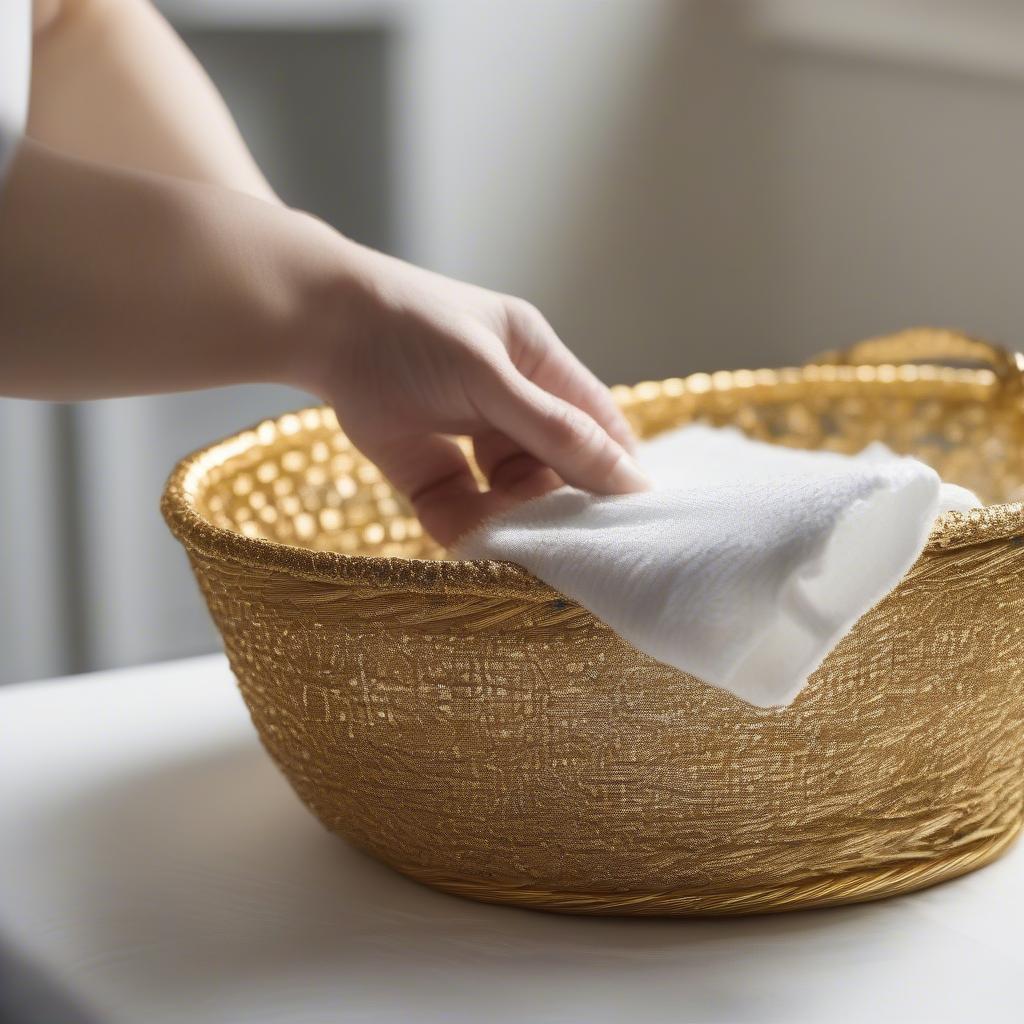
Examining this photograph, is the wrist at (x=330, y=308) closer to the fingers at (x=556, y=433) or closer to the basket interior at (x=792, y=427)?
the fingers at (x=556, y=433)

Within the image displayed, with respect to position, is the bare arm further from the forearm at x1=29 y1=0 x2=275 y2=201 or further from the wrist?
the forearm at x1=29 y1=0 x2=275 y2=201

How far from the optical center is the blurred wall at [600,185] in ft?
3.49

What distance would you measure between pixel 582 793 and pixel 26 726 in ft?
0.85

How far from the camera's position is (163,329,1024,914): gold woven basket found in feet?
1.01

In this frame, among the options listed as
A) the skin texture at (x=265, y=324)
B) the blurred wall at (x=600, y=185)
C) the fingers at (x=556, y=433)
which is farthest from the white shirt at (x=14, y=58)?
the blurred wall at (x=600, y=185)

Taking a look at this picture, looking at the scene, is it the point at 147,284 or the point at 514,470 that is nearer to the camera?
the point at 147,284

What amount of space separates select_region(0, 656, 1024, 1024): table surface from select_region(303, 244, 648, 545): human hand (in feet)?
0.39

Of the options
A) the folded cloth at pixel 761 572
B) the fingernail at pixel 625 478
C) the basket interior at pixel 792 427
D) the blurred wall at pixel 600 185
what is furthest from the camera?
the blurred wall at pixel 600 185

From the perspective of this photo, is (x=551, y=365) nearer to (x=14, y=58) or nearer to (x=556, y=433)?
(x=556, y=433)

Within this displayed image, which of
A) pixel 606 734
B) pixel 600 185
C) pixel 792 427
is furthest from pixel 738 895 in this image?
pixel 600 185

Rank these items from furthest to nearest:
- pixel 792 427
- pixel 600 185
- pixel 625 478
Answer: pixel 600 185, pixel 792 427, pixel 625 478

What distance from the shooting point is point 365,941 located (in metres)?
0.34

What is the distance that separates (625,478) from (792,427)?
0.24 metres

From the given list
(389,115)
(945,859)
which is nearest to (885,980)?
(945,859)
